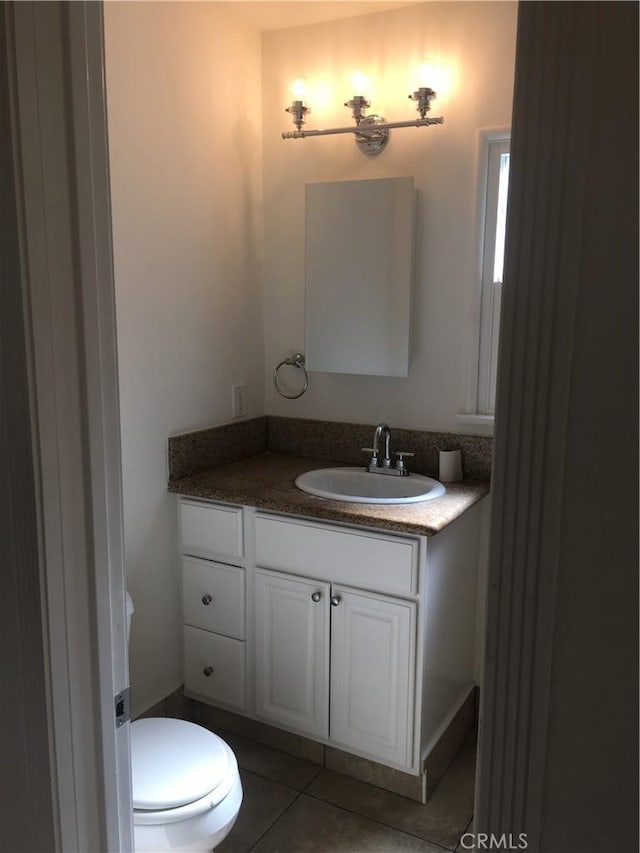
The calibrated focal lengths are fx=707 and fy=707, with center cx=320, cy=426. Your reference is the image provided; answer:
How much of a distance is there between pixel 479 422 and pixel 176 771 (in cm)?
136

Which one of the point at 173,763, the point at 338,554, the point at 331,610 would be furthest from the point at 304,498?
the point at 173,763

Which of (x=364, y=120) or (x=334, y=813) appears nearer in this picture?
(x=334, y=813)

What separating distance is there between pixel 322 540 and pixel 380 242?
1.01 metres

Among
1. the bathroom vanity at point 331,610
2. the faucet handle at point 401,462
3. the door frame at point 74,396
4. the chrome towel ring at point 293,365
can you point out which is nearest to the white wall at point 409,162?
the chrome towel ring at point 293,365

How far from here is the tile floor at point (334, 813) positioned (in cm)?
194

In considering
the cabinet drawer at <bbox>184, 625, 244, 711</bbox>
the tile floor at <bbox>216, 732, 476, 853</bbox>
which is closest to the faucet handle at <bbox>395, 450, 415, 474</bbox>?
the cabinet drawer at <bbox>184, 625, 244, 711</bbox>

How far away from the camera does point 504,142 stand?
219 cm

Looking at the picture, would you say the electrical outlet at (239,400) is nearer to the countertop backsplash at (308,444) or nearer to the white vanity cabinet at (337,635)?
the countertop backsplash at (308,444)

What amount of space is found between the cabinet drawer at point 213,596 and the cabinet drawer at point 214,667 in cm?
4

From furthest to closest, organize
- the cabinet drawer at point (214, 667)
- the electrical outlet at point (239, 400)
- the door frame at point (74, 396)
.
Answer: the electrical outlet at point (239, 400)
the cabinet drawer at point (214, 667)
the door frame at point (74, 396)

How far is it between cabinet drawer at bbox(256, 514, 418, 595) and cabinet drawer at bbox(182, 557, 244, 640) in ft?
0.46

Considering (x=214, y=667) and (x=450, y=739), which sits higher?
(x=214, y=667)

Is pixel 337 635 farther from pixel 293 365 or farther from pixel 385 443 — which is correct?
pixel 293 365

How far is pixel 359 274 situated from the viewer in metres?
2.41
